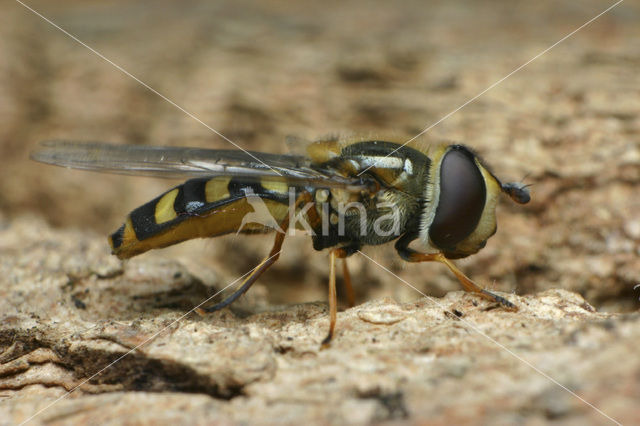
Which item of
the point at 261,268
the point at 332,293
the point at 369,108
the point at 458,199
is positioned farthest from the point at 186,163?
the point at 369,108

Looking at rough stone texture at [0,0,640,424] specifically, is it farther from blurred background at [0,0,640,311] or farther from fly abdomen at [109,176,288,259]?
fly abdomen at [109,176,288,259]

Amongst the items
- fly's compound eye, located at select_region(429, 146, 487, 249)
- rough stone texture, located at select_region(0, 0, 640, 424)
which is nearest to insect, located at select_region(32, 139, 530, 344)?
fly's compound eye, located at select_region(429, 146, 487, 249)

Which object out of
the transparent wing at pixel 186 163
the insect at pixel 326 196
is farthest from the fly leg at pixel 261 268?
the transparent wing at pixel 186 163

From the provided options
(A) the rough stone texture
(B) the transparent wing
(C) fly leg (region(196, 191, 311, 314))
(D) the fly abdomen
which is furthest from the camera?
(D) the fly abdomen

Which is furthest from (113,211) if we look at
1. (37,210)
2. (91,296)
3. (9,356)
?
(9,356)

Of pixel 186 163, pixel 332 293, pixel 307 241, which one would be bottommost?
pixel 307 241

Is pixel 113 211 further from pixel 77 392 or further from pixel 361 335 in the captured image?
pixel 361 335

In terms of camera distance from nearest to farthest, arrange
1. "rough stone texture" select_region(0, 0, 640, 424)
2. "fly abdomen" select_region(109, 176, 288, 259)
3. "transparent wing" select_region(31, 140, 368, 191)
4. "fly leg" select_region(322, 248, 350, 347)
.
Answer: "rough stone texture" select_region(0, 0, 640, 424) → "fly leg" select_region(322, 248, 350, 347) → "transparent wing" select_region(31, 140, 368, 191) → "fly abdomen" select_region(109, 176, 288, 259)

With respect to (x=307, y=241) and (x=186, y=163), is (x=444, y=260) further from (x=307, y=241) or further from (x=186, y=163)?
(x=307, y=241)
